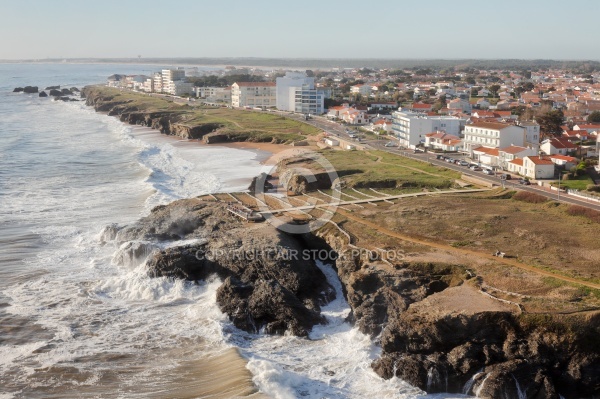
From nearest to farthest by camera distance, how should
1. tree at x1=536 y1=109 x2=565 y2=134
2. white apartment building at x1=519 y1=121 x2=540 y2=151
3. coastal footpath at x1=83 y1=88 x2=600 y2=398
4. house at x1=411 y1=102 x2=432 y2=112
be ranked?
coastal footpath at x1=83 y1=88 x2=600 y2=398, white apartment building at x1=519 y1=121 x2=540 y2=151, tree at x1=536 y1=109 x2=565 y2=134, house at x1=411 y1=102 x2=432 y2=112

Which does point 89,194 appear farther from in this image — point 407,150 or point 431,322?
point 431,322

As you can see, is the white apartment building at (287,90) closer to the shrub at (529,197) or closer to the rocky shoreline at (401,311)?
the shrub at (529,197)

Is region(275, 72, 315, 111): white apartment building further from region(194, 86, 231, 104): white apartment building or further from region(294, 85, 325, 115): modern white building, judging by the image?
region(194, 86, 231, 104): white apartment building

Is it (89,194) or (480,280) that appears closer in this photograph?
(480,280)

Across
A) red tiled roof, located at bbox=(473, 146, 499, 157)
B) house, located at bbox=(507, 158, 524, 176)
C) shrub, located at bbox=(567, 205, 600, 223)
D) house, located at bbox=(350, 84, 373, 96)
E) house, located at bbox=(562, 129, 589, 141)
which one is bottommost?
shrub, located at bbox=(567, 205, 600, 223)

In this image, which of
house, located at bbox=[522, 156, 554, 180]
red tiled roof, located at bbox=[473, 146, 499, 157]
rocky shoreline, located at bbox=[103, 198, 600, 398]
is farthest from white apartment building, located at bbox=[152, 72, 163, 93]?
A: rocky shoreline, located at bbox=[103, 198, 600, 398]

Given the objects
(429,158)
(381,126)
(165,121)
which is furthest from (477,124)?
(165,121)

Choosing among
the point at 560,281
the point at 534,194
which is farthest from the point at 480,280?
the point at 534,194

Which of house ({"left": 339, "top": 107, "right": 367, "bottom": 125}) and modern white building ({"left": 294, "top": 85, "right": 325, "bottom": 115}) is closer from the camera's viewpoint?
house ({"left": 339, "top": 107, "right": 367, "bottom": 125})

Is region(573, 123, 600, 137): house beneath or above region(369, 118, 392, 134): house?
above
